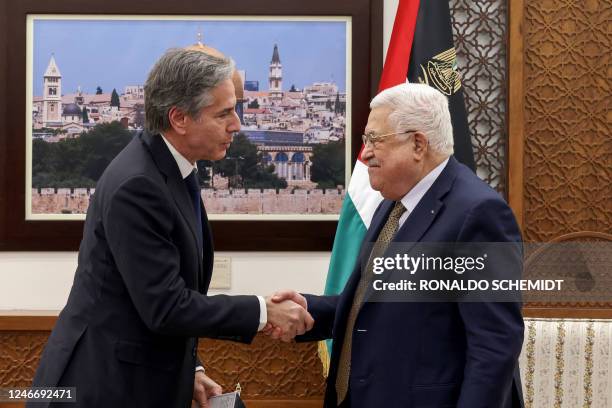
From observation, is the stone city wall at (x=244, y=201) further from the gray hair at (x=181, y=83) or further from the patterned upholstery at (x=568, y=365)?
the gray hair at (x=181, y=83)

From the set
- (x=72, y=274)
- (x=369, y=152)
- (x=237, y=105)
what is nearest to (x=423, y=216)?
(x=369, y=152)

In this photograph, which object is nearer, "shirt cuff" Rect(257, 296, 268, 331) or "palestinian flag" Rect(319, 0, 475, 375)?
"shirt cuff" Rect(257, 296, 268, 331)

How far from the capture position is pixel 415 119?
6.14ft

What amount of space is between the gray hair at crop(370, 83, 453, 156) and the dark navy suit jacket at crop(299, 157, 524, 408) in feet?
0.29

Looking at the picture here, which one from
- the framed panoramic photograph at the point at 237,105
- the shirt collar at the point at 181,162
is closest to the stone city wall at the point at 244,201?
the framed panoramic photograph at the point at 237,105

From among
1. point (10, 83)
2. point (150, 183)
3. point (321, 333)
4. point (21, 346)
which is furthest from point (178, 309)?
point (10, 83)

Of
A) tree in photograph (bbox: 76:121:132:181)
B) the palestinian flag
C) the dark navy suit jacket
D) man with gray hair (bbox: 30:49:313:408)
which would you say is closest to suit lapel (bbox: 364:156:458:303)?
the dark navy suit jacket

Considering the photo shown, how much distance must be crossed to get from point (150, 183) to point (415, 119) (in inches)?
27.7

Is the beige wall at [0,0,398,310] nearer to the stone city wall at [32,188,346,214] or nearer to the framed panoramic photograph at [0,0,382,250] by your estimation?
the framed panoramic photograph at [0,0,382,250]

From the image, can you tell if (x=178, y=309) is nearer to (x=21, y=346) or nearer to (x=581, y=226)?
(x=21, y=346)

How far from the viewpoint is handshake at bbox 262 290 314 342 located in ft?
6.86

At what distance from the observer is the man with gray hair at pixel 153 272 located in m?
1.79

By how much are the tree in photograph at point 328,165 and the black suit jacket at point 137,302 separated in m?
1.45

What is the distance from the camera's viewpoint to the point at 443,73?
304 centimetres
